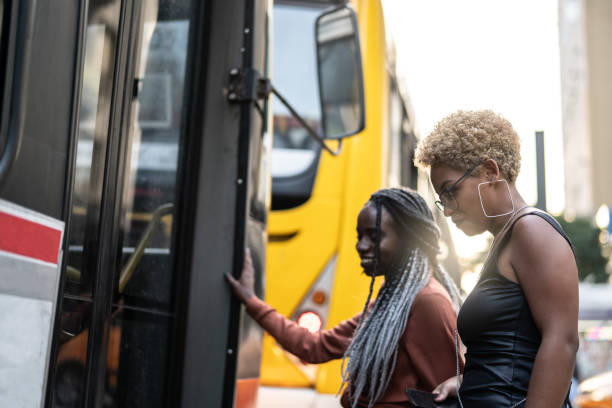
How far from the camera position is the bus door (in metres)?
1.39

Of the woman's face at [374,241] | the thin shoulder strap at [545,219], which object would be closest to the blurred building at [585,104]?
the woman's face at [374,241]

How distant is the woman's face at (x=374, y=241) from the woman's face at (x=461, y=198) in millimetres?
599

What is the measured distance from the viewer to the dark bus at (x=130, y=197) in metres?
1.27

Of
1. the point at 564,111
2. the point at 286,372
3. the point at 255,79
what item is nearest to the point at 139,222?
the point at 255,79

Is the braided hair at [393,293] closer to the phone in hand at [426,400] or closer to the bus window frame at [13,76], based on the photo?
the phone in hand at [426,400]

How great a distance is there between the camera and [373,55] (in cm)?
444

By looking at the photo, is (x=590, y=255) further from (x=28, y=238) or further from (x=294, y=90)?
(x=28, y=238)

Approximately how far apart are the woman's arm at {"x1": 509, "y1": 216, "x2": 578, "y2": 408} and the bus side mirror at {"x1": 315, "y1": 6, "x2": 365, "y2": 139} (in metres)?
1.39

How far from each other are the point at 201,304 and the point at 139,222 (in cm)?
33

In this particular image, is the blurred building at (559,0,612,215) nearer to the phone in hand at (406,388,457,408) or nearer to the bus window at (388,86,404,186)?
the bus window at (388,86,404,186)

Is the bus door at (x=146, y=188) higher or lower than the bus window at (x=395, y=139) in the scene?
lower

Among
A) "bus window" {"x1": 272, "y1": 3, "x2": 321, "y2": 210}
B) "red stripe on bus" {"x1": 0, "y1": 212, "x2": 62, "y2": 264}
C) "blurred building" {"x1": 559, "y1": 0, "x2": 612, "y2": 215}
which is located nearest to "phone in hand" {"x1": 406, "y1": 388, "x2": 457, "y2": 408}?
"red stripe on bus" {"x1": 0, "y1": 212, "x2": 62, "y2": 264}

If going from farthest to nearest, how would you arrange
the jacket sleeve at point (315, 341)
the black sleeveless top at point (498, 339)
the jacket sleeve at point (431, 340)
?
1. the jacket sleeve at point (315, 341)
2. the jacket sleeve at point (431, 340)
3. the black sleeveless top at point (498, 339)

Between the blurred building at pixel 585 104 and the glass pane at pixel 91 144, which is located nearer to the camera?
the glass pane at pixel 91 144
